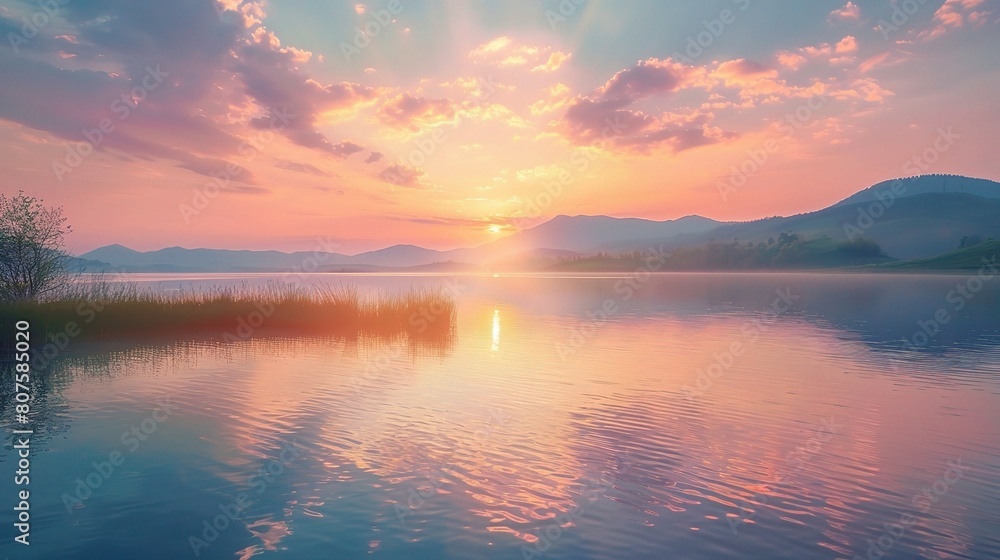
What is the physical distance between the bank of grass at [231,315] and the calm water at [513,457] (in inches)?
191

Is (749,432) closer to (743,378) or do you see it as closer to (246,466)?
(743,378)

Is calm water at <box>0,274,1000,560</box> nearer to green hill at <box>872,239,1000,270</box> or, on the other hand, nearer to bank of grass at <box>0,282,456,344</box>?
bank of grass at <box>0,282,456,344</box>

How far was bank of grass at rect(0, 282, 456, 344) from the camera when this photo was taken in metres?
29.2

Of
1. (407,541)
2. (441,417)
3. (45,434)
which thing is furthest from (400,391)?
(407,541)

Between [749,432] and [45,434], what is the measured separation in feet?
57.2

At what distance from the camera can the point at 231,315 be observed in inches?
1383

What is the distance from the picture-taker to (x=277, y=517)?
920cm

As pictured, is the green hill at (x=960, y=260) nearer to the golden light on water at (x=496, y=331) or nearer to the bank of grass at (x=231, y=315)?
the golden light on water at (x=496, y=331)

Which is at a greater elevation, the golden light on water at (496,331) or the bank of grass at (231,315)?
the bank of grass at (231,315)

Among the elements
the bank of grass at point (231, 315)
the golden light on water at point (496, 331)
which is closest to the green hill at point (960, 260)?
the golden light on water at point (496, 331)

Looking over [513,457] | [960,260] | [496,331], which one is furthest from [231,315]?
[960,260]

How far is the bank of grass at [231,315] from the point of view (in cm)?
2925

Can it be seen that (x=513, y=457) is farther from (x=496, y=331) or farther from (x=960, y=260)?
(x=960, y=260)

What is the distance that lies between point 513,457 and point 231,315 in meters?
28.8
